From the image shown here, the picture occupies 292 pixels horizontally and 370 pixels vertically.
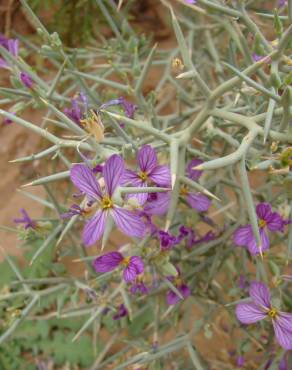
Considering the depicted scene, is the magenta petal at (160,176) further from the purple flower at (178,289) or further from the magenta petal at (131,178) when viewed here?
the purple flower at (178,289)

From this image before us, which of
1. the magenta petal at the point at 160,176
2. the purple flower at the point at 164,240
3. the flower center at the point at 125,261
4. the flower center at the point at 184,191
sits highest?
the magenta petal at the point at 160,176

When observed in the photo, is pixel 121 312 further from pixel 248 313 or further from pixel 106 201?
pixel 106 201

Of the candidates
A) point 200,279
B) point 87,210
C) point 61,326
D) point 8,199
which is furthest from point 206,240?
point 8,199

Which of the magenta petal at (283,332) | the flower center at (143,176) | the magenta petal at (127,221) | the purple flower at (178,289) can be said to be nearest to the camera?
the magenta petal at (127,221)

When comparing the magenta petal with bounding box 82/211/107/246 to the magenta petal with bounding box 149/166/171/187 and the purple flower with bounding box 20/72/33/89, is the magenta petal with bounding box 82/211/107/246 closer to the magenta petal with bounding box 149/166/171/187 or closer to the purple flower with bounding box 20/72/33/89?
the magenta petal with bounding box 149/166/171/187

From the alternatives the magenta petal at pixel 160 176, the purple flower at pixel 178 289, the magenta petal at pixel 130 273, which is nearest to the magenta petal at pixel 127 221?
the magenta petal at pixel 160 176

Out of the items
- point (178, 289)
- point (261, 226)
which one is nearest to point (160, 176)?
point (261, 226)
